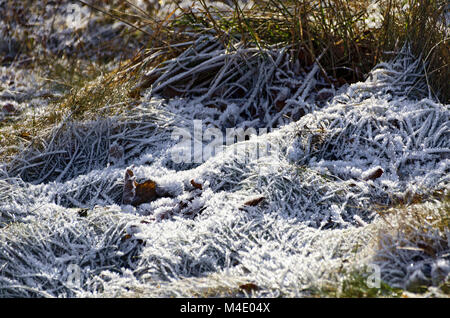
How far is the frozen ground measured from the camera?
64.2 inches

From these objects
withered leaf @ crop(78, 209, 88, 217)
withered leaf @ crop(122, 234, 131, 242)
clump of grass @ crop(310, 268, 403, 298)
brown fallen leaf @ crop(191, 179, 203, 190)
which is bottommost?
clump of grass @ crop(310, 268, 403, 298)

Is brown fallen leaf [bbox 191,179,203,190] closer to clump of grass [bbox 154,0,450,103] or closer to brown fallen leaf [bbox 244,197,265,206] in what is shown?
brown fallen leaf [bbox 244,197,265,206]

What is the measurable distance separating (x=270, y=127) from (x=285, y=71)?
51 centimetres

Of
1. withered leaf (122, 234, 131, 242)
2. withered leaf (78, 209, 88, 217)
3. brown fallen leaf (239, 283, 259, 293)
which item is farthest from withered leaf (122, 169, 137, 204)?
brown fallen leaf (239, 283, 259, 293)

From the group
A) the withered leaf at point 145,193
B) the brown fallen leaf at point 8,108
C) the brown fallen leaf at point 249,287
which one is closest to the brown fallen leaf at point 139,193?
the withered leaf at point 145,193

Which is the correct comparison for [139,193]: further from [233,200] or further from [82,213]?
[233,200]

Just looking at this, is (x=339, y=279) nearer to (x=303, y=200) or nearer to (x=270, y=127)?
(x=303, y=200)

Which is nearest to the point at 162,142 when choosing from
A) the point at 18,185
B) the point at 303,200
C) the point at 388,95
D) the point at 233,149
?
the point at 233,149

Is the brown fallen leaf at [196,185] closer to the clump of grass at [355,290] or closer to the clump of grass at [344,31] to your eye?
the clump of grass at [355,290]

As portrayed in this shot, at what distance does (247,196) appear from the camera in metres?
2.08

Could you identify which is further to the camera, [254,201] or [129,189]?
[129,189]

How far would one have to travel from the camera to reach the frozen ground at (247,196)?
5.35 feet

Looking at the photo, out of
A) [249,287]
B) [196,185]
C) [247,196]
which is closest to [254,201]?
[247,196]

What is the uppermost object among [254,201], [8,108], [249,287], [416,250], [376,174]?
[8,108]
